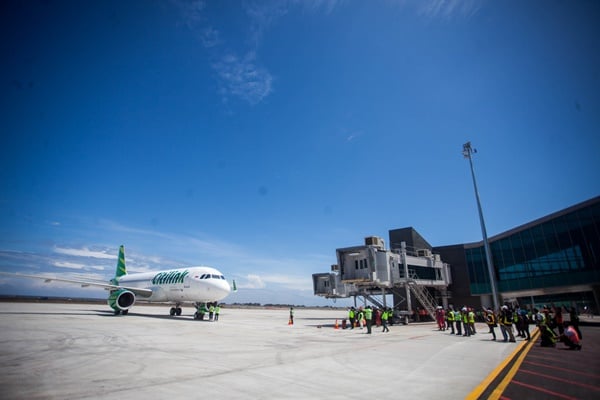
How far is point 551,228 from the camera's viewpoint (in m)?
32.5

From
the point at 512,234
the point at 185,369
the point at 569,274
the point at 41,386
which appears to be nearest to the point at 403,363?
the point at 185,369

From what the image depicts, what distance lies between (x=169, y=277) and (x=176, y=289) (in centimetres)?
215

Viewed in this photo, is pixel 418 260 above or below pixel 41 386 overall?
above

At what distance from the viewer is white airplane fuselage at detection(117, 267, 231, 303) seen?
29.0 metres

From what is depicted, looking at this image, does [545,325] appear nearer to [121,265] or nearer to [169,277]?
[169,277]

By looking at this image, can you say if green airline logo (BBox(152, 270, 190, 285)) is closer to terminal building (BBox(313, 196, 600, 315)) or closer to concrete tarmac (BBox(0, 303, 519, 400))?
terminal building (BBox(313, 196, 600, 315))

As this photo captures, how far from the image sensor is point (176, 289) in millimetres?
30734

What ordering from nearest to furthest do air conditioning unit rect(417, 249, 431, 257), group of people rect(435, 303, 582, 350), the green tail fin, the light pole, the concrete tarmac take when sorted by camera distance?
the concrete tarmac, group of people rect(435, 303, 582, 350), the light pole, air conditioning unit rect(417, 249, 431, 257), the green tail fin

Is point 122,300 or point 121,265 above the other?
point 121,265

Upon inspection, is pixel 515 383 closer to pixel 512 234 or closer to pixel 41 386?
pixel 41 386

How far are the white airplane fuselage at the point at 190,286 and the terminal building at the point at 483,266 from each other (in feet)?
41.4

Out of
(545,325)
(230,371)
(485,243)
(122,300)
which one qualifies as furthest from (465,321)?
(122,300)

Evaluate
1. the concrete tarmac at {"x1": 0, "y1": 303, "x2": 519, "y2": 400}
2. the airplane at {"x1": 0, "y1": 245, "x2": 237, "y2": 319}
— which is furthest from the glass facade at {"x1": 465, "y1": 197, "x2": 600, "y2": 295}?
the airplane at {"x1": 0, "y1": 245, "x2": 237, "y2": 319}

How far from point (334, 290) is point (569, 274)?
28362mm
